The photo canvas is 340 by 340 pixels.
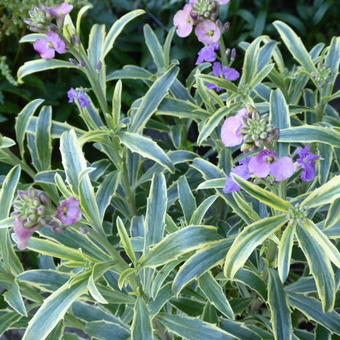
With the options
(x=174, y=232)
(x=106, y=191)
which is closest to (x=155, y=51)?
(x=106, y=191)

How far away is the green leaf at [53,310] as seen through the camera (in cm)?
91

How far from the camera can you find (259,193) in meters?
0.89

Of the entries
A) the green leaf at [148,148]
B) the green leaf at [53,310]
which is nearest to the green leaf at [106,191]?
the green leaf at [148,148]

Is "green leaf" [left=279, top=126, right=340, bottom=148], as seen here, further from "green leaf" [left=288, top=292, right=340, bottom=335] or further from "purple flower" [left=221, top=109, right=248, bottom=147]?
"green leaf" [left=288, top=292, right=340, bottom=335]

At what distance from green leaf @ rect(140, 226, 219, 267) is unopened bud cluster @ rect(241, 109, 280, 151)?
21 centimetres

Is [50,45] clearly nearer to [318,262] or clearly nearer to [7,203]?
[7,203]

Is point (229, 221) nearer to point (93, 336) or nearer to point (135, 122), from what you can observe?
point (135, 122)

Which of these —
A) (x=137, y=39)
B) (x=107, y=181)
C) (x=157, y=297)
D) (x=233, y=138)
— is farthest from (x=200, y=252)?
(x=137, y=39)

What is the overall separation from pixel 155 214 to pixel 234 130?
306mm

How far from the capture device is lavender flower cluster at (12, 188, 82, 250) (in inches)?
30.2

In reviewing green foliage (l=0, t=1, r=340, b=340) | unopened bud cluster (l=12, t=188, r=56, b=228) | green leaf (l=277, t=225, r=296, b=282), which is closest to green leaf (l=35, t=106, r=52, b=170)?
green foliage (l=0, t=1, r=340, b=340)

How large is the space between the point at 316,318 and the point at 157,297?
0.37 m

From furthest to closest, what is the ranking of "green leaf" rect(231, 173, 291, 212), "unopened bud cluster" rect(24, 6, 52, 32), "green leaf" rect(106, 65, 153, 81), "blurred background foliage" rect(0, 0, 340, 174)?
"blurred background foliage" rect(0, 0, 340, 174), "green leaf" rect(106, 65, 153, 81), "unopened bud cluster" rect(24, 6, 52, 32), "green leaf" rect(231, 173, 291, 212)

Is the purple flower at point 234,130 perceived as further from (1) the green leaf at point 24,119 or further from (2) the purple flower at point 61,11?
(1) the green leaf at point 24,119
